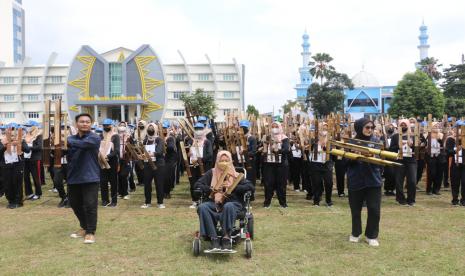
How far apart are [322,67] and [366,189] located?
55702 millimetres

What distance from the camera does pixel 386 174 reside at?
477 inches

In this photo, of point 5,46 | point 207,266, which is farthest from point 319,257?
point 5,46

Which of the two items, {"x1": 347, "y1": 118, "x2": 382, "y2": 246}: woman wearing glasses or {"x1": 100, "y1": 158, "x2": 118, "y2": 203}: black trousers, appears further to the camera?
{"x1": 100, "y1": 158, "x2": 118, "y2": 203}: black trousers

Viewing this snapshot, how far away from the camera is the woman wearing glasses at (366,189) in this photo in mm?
6699

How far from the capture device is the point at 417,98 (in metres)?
53.1

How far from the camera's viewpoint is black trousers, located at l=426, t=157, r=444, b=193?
12.0 meters

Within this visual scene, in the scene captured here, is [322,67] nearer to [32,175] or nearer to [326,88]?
[326,88]

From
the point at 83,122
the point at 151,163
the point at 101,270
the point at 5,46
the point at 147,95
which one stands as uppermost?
the point at 5,46

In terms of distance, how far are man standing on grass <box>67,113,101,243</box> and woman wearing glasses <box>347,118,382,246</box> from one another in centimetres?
387

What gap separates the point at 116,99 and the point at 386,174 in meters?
65.9

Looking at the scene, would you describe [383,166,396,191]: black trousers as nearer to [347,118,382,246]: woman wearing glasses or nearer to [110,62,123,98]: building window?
[347,118,382,246]: woman wearing glasses

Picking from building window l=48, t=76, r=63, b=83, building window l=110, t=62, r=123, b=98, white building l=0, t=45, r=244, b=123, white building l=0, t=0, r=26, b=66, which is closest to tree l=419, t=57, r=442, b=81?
white building l=0, t=45, r=244, b=123

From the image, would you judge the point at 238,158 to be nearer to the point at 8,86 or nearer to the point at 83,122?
the point at 83,122

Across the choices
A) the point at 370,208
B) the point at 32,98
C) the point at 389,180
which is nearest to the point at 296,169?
the point at 389,180
